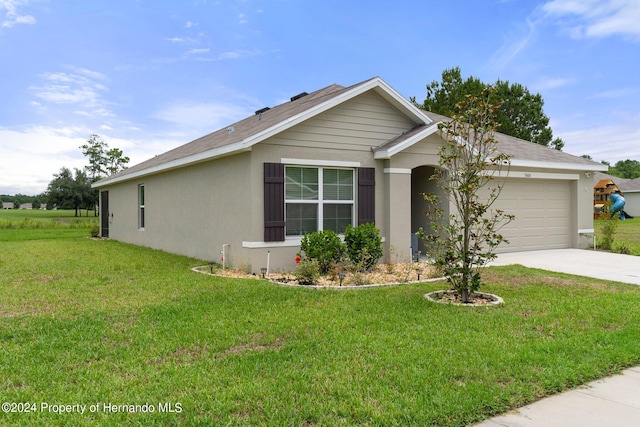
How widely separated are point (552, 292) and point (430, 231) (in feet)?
16.0

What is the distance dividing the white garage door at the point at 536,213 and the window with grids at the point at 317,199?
17.2 feet

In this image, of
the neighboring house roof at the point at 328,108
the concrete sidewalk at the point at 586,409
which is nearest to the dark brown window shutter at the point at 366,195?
the neighboring house roof at the point at 328,108

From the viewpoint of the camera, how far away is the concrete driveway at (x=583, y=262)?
909 cm

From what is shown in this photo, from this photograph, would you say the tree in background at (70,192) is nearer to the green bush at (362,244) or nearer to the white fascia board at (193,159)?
the white fascia board at (193,159)

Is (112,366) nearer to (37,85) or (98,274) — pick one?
(98,274)

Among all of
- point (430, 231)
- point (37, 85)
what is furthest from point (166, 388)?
point (37, 85)

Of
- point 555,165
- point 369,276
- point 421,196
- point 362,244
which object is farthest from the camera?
point 555,165

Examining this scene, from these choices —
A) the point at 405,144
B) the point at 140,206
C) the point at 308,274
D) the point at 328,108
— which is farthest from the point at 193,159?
the point at 140,206

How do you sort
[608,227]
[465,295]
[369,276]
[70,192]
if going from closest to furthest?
[465,295]
[369,276]
[608,227]
[70,192]

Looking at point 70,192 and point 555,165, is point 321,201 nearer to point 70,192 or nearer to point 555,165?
point 555,165

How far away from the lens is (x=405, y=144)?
32.1 feet

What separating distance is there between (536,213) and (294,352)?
11.5 metres

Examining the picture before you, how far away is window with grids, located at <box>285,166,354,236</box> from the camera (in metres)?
9.39

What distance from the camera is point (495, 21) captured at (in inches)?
490
